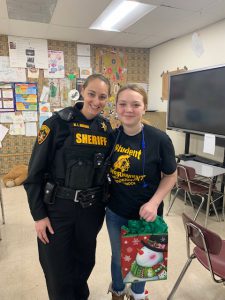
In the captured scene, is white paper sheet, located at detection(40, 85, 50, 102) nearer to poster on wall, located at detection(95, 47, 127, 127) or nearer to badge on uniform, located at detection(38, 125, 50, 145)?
poster on wall, located at detection(95, 47, 127, 127)

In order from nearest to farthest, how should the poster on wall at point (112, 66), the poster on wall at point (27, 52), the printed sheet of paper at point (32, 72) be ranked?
the poster on wall at point (27, 52), the printed sheet of paper at point (32, 72), the poster on wall at point (112, 66)

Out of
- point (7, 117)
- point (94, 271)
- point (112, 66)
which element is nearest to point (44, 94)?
point (7, 117)

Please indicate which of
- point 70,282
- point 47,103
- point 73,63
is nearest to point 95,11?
point 73,63

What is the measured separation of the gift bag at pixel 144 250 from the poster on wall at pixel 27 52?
3674mm

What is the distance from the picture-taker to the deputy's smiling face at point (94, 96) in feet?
4.26

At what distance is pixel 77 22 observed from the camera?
314 cm

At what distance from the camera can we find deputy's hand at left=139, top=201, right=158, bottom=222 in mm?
1223

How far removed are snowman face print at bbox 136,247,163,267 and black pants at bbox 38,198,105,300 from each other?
0.31 meters

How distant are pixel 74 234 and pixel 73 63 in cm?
361

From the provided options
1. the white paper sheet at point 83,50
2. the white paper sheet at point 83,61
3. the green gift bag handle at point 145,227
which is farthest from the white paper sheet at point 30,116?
the green gift bag handle at point 145,227

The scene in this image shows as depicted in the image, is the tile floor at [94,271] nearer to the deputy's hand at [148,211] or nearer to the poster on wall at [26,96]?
the deputy's hand at [148,211]

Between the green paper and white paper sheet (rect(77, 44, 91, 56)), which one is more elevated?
white paper sheet (rect(77, 44, 91, 56))

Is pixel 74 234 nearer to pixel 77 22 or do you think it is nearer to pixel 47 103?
pixel 77 22

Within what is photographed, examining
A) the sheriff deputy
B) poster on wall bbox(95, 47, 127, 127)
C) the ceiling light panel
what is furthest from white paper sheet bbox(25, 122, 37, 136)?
the sheriff deputy
